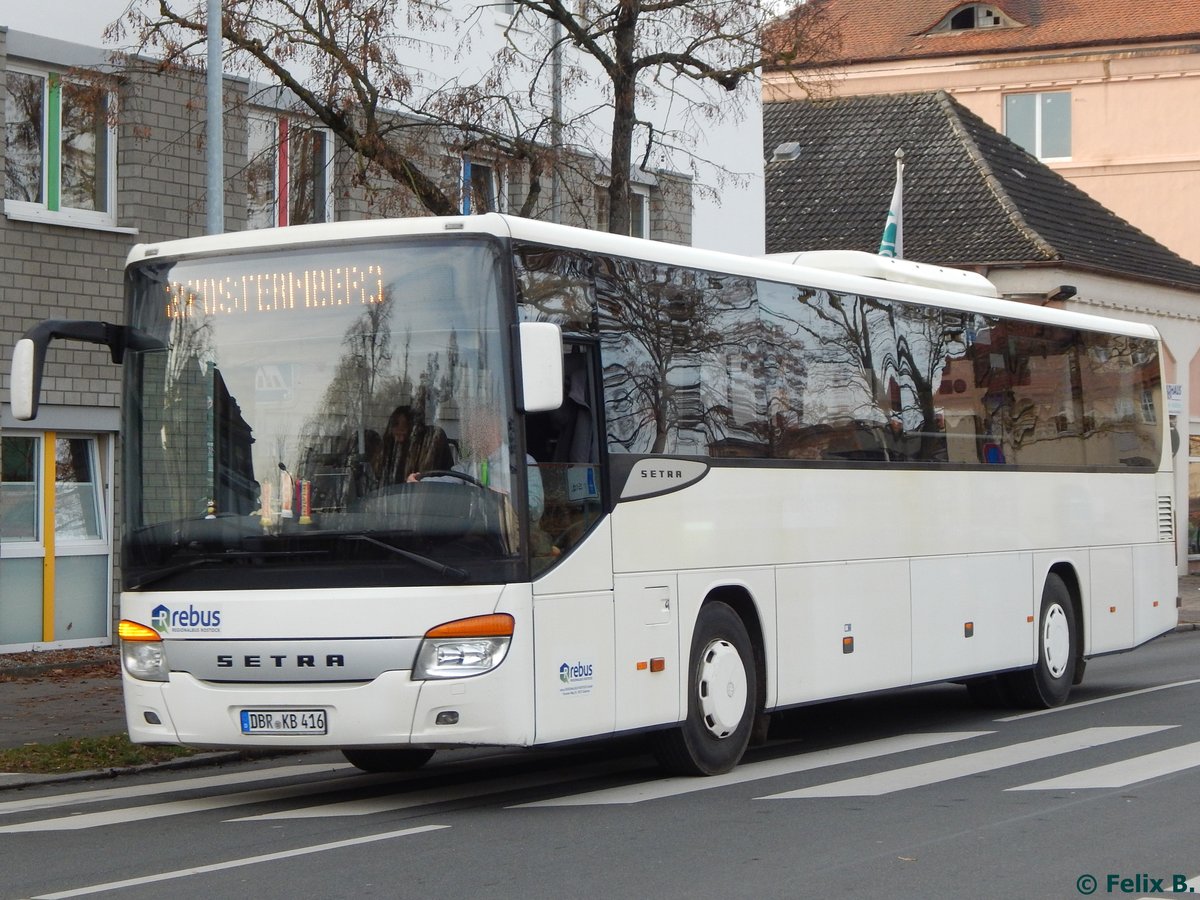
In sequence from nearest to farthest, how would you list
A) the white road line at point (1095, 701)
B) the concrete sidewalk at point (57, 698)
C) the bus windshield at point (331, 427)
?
the bus windshield at point (331, 427)
the concrete sidewalk at point (57, 698)
the white road line at point (1095, 701)

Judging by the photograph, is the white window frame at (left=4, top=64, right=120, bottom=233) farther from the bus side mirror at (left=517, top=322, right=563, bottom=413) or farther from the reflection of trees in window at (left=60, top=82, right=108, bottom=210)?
the bus side mirror at (left=517, top=322, right=563, bottom=413)

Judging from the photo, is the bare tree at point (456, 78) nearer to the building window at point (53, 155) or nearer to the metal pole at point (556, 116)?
the metal pole at point (556, 116)

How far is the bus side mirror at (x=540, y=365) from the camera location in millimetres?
9578

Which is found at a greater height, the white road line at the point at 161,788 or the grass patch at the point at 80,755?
the grass patch at the point at 80,755

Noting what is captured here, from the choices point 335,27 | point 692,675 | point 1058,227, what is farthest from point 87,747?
point 1058,227

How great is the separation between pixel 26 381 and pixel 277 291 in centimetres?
135

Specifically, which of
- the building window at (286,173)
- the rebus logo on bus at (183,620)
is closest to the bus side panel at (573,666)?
the rebus logo on bus at (183,620)

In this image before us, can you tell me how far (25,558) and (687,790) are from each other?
10.9m

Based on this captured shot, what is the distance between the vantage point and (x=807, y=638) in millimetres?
12336

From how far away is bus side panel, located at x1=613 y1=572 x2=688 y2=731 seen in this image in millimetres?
10531

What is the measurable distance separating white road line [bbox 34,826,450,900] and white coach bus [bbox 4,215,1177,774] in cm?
57

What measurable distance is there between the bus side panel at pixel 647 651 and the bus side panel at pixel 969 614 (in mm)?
3149

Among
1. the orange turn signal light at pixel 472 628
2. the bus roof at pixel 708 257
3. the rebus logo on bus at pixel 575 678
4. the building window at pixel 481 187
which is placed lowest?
the rebus logo on bus at pixel 575 678

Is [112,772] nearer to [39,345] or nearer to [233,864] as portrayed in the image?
[39,345]
